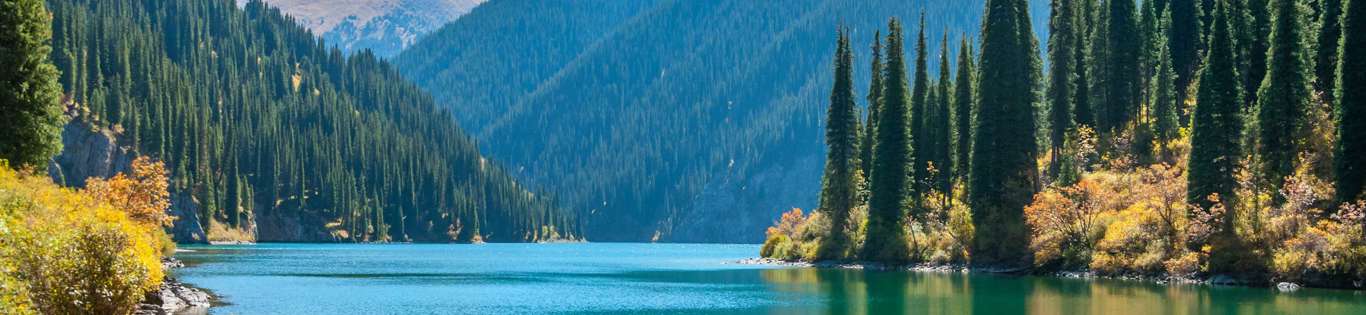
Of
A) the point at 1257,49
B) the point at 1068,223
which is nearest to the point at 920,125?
the point at 1257,49

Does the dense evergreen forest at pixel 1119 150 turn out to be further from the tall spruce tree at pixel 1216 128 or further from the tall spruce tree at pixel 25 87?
the tall spruce tree at pixel 25 87

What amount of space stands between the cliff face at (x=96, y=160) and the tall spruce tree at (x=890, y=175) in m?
103

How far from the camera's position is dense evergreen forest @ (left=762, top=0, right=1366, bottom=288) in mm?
74000

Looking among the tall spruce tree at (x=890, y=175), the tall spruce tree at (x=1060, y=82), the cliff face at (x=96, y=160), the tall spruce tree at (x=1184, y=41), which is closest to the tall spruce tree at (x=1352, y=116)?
the tall spruce tree at (x=1060, y=82)

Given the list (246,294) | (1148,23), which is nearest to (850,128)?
(1148,23)

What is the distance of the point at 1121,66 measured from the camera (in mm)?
113875

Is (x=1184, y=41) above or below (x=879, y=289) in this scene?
above

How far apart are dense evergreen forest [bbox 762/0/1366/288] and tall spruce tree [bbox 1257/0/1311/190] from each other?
0.40 ft

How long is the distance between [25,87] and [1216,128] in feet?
222

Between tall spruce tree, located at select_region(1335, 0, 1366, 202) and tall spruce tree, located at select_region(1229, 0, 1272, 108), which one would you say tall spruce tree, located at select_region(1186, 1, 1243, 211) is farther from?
tall spruce tree, located at select_region(1229, 0, 1272, 108)

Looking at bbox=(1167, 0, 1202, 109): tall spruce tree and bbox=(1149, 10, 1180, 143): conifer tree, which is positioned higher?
bbox=(1167, 0, 1202, 109): tall spruce tree

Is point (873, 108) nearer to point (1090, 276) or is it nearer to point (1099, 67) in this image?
point (1099, 67)

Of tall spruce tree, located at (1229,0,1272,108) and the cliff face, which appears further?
the cliff face

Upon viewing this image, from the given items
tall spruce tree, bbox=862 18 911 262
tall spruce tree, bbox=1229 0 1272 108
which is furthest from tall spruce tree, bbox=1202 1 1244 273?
tall spruce tree, bbox=862 18 911 262
